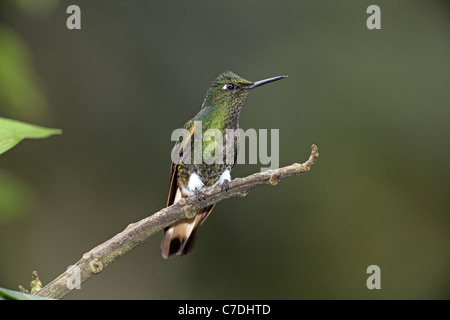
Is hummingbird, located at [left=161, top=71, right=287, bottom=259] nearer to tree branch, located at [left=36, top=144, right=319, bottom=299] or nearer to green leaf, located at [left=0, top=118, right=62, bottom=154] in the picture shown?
tree branch, located at [left=36, top=144, right=319, bottom=299]

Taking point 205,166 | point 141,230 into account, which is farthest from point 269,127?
point 141,230

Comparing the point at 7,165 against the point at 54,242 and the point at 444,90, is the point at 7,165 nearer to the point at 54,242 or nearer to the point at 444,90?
the point at 54,242

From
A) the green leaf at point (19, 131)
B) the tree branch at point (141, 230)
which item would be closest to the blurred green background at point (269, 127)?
the tree branch at point (141, 230)

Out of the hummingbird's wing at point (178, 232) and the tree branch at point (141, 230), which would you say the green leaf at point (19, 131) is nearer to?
the tree branch at point (141, 230)

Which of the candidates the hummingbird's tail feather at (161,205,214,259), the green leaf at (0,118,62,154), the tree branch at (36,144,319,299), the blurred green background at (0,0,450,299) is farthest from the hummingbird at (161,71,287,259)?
the blurred green background at (0,0,450,299)

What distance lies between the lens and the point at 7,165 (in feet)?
13.8

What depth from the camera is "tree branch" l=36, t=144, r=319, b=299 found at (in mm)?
1365

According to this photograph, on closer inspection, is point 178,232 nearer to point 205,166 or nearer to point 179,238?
point 179,238

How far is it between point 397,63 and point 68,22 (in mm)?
3534

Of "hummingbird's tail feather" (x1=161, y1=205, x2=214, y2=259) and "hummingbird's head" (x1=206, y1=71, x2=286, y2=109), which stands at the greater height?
"hummingbird's head" (x1=206, y1=71, x2=286, y2=109)

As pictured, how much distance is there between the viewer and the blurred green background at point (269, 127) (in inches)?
179

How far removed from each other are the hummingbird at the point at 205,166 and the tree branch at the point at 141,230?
1.06 ft

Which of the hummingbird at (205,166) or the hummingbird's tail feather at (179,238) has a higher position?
the hummingbird at (205,166)

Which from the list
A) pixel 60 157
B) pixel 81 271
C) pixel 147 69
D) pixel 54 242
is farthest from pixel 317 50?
pixel 81 271
